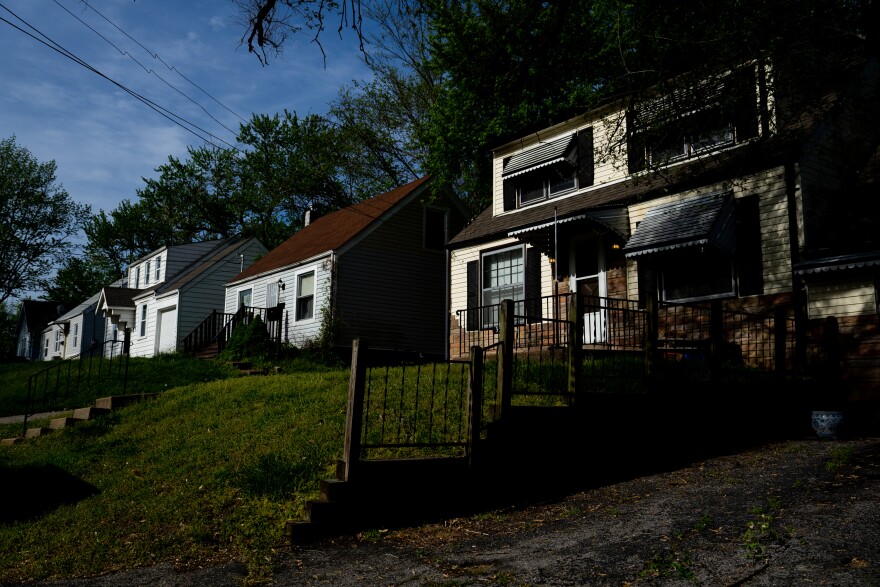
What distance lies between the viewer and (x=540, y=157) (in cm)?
1864

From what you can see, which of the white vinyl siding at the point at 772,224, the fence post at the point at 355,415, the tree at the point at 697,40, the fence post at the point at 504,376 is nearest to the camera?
the fence post at the point at 355,415

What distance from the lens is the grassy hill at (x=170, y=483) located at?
705 centimetres

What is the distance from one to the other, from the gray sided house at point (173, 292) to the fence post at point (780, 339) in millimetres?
23886

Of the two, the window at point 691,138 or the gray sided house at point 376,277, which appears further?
the gray sided house at point 376,277

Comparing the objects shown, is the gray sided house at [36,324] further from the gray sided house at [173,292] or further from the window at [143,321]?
the window at [143,321]

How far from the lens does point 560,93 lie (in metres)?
25.9

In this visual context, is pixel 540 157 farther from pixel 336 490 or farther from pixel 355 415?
pixel 336 490

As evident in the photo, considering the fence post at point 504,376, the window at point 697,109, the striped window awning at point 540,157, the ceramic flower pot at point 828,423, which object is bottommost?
the ceramic flower pot at point 828,423

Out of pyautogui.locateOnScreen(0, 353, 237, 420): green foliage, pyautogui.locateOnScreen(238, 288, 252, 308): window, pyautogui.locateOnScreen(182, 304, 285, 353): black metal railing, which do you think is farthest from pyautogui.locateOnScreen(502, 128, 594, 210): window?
pyautogui.locateOnScreen(238, 288, 252, 308): window

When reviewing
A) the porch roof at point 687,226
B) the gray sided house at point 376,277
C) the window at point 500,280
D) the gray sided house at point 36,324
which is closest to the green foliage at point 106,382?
the gray sided house at point 376,277

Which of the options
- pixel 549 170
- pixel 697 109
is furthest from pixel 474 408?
pixel 549 170

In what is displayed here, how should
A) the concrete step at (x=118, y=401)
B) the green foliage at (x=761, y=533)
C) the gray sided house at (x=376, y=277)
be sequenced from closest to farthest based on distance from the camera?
the green foliage at (x=761, y=533) < the concrete step at (x=118, y=401) < the gray sided house at (x=376, y=277)

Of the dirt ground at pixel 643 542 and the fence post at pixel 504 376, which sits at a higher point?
the fence post at pixel 504 376

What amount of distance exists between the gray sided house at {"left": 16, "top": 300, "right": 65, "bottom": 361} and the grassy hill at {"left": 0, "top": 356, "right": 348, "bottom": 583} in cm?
5200
